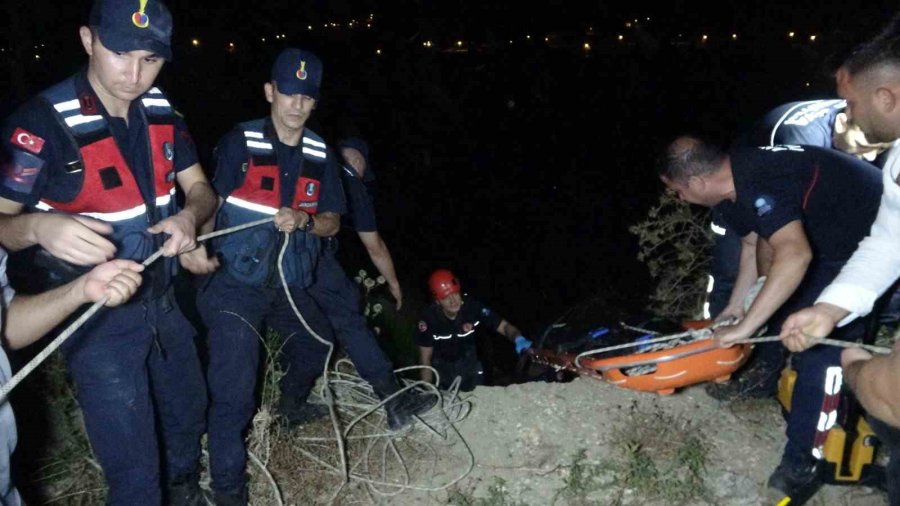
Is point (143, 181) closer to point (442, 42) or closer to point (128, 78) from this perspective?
point (128, 78)

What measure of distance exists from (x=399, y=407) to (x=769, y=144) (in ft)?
8.45

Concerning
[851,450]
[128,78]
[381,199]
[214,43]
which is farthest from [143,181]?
[214,43]

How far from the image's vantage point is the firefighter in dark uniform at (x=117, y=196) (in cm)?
223

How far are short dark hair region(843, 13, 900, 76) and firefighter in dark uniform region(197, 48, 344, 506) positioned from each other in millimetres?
2235

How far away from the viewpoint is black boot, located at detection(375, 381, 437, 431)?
12.2ft

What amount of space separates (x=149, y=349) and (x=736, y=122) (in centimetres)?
1890

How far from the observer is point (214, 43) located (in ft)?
78.2

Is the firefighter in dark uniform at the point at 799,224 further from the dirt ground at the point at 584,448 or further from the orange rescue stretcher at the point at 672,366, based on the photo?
the dirt ground at the point at 584,448

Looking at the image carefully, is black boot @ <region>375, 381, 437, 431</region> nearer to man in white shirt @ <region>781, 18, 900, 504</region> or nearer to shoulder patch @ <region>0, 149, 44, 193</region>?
man in white shirt @ <region>781, 18, 900, 504</region>

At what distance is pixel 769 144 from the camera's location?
3887mm

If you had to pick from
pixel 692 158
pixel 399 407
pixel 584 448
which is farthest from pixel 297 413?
pixel 692 158

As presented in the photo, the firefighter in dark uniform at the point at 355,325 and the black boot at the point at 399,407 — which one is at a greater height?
the firefighter in dark uniform at the point at 355,325

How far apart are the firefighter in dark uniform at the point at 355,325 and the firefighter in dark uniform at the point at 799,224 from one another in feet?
5.58

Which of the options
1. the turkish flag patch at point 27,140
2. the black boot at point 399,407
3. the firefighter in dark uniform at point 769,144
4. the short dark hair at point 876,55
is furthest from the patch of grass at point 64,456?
the short dark hair at point 876,55
